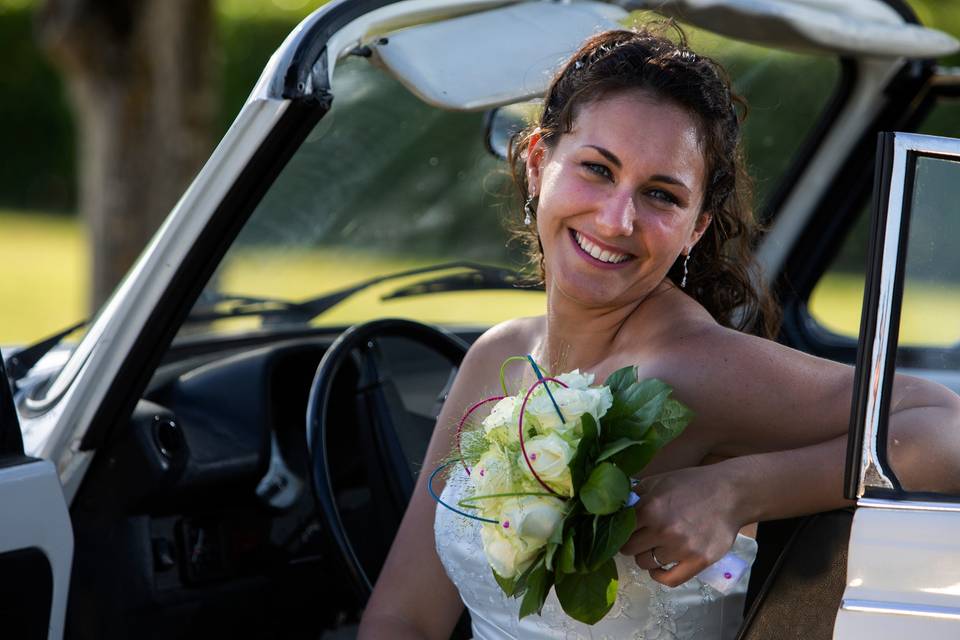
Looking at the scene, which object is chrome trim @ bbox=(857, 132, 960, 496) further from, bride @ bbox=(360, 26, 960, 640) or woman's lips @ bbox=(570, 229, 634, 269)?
woman's lips @ bbox=(570, 229, 634, 269)

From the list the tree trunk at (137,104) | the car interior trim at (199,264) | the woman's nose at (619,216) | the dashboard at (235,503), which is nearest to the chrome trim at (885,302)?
the woman's nose at (619,216)

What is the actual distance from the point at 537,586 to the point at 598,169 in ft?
2.29

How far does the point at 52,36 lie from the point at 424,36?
18.4 feet

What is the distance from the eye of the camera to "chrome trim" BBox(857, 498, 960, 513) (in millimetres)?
1641

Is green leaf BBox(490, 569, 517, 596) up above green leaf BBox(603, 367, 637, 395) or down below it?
below

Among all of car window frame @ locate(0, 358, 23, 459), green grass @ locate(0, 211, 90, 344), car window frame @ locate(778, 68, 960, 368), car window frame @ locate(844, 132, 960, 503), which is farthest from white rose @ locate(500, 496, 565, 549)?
green grass @ locate(0, 211, 90, 344)

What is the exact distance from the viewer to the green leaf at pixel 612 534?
1.75m

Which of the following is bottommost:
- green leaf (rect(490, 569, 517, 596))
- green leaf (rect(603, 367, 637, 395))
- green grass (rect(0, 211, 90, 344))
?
green grass (rect(0, 211, 90, 344))

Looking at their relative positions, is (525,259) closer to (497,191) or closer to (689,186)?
(497,191)

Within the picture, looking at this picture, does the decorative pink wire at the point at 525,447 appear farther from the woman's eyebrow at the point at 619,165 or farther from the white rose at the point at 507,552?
the woman's eyebrow at the point at 619,165

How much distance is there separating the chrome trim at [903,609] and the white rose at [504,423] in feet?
1.69

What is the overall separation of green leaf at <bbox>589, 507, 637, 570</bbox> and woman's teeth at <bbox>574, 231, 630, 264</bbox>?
1.61 feet

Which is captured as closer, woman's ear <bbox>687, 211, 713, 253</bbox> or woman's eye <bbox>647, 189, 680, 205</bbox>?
woman's eye <bbox>647, 189, 680, 205</bbox>

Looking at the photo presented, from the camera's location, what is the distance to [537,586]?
1.81 metres
